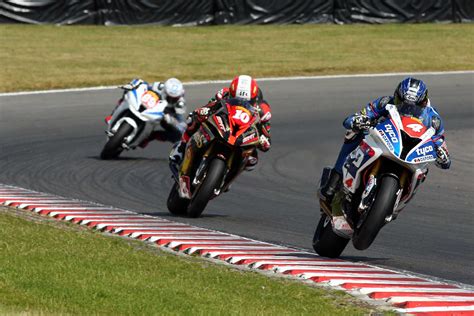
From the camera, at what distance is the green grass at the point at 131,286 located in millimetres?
6387

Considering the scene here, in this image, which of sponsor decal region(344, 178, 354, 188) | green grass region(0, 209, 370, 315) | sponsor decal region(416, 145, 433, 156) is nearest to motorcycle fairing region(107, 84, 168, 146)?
green grass region(0, 209, 370, 315)

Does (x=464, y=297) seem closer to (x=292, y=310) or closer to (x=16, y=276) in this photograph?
(x=292, y=310)

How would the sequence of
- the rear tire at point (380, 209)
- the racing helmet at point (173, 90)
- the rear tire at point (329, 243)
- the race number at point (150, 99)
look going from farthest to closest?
the race number at point (150, 99)
the racing helmet at point (173, 90)
the rear tire at point (329, 243)
the rear tire at point (380, 209)

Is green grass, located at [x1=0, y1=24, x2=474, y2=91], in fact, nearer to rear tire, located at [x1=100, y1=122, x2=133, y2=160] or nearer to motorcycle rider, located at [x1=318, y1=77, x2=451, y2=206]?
rear tire, located at [x1=100, y1=122, x2=133, y2=160]

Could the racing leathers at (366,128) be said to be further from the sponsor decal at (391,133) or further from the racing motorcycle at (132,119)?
the racing motorcycle at (132,119)

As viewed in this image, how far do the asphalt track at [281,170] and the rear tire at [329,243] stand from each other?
0.24 metres

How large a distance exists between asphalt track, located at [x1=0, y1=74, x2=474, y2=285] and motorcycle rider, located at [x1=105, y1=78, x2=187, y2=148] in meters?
0.36

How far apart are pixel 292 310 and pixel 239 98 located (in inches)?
194

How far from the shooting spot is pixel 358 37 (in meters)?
31.9

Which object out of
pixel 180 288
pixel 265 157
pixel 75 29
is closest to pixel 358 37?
pixel 75 29

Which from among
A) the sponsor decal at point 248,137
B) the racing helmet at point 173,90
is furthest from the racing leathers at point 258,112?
the racing helmet at point 173,90

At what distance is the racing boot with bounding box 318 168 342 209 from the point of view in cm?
909

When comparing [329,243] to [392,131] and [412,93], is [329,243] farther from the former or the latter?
[412,93]

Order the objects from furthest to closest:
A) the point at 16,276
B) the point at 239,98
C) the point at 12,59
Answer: the point at 12,59 < the point at 239,98 < the point at 16,276
